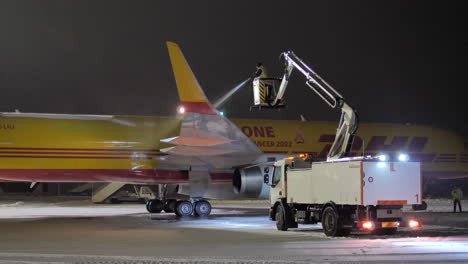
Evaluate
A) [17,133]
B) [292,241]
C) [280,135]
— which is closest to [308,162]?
[292,241]

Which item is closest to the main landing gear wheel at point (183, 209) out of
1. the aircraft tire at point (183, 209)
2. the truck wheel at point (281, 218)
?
the aircraft tire at point (183, 209)

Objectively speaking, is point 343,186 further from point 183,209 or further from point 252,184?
point 183,209

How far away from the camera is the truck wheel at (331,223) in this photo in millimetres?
15335

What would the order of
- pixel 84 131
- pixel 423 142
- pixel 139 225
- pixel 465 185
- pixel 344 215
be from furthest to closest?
pixel 465 185, pixel 423 142, pixel 84 131, pixel 139 225, pixel 344 215

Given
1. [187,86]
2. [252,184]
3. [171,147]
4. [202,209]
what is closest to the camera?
[252,184]

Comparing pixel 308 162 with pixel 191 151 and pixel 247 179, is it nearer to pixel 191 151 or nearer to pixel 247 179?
pixel 247 179

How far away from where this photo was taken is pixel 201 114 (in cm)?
2366

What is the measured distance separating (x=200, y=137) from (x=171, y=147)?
1.55m

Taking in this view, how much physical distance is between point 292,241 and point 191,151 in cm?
1101

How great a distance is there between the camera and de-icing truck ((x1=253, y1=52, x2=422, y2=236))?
1505cm

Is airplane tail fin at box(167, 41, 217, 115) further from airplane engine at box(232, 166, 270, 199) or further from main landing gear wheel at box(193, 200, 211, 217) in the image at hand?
main landing gear wheel at box(193, 200, 211, 217)

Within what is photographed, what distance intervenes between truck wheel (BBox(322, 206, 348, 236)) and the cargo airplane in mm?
6658

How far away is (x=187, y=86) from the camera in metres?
22.7

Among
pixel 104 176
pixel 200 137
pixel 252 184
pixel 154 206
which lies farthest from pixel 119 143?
pixel 252 184
